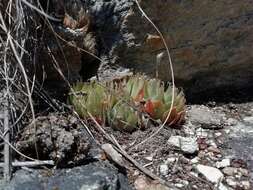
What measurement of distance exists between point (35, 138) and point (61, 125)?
0.20m

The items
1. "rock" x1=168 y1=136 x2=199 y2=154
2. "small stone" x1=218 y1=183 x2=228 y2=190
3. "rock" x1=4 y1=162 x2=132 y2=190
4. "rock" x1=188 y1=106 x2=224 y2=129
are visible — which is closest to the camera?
"rock" x1=4 y1=162 x2=132 y2=190

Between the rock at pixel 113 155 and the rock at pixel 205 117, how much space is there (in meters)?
0.87

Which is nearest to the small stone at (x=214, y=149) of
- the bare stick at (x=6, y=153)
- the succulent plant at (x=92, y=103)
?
the succulent plant at (x=92, y=103)

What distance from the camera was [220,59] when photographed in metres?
4.50

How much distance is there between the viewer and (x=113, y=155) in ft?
11.3

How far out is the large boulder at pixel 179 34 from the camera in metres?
4.25

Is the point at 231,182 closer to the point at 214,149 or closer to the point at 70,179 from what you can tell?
the point at 214,149

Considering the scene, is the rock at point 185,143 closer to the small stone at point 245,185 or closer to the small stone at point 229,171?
the small stone at point 229,171

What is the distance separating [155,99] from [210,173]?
67 centimetres

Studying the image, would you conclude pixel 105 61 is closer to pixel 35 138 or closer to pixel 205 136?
pixel 205 136

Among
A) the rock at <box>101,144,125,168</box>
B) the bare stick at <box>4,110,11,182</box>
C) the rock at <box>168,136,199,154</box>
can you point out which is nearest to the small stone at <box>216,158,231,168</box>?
the rock at <box>168,136,199,154</box>

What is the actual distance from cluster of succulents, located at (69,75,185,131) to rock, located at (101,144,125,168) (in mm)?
316

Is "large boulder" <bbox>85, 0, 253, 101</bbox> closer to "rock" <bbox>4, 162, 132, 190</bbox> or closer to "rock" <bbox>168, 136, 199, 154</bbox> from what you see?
"rock" <bbox>168, 136, 199, 154</bbox>

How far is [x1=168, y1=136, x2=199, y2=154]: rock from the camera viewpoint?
3.76 meters
